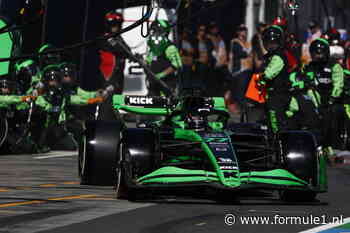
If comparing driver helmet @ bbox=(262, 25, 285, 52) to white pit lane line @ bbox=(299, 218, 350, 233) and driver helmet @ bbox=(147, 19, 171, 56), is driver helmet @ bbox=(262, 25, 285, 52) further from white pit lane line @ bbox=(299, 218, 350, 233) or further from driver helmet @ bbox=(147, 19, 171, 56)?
white pit lane line @ bbox=(299, 218, 350, 233)

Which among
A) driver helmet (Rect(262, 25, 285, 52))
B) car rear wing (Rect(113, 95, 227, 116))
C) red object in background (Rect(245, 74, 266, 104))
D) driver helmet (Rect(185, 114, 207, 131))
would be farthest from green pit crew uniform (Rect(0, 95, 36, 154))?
driver helmet (Rect(185, 114, 207, 131))

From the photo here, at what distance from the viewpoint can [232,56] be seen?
112 feet

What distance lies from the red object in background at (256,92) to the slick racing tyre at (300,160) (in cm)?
579

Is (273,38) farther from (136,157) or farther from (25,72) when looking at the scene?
(136,157)

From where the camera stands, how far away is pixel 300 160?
1423 centimetres

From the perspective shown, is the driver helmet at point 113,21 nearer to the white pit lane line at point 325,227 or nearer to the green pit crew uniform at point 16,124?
A: the green pit crew uniform at point 16,124

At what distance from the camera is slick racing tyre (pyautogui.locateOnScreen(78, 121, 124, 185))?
1499cm

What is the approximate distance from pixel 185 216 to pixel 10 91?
890 cm

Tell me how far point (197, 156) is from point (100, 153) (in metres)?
1.11

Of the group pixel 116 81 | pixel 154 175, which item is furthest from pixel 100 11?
pixel 154 175

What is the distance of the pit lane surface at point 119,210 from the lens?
38.4 ft

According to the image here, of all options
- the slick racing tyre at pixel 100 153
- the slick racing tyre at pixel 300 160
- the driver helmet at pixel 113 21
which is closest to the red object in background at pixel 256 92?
the driver helmet at pixel 113 21

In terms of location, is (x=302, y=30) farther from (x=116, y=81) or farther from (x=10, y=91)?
(x=10, y=91)

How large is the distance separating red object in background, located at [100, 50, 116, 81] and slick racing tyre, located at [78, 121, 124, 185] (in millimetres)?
11706
